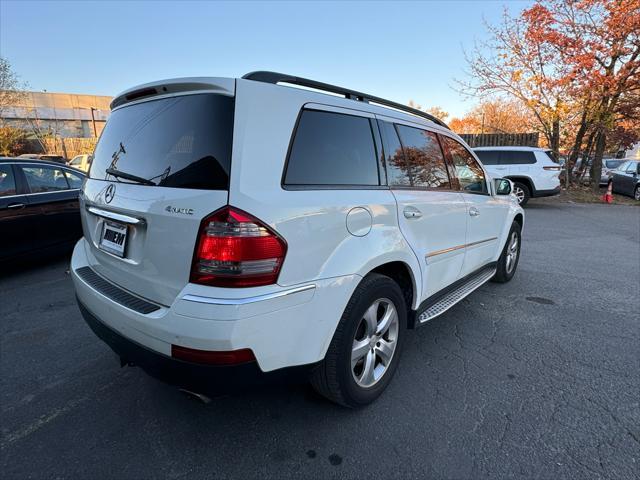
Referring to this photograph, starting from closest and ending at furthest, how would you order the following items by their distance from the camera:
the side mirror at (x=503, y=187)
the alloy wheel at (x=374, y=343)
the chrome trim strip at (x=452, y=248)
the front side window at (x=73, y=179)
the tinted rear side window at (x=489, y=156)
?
the alloy wheel at (x=374, y=343) < the chrome trim strip at (x=452, y=248) < the side mirror at (x=503, y=187) < the front side window at (x=73, y=179) < the tinted rear side window at (x=489, y=156)

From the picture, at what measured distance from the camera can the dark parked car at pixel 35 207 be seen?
4730 mm

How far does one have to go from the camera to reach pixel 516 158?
11.9m

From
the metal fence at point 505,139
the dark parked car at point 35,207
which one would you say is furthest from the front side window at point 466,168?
the metal fence at point 505,139

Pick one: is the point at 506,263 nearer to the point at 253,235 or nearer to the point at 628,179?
the point at 253,235

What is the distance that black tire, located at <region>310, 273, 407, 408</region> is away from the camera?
6.68 feet

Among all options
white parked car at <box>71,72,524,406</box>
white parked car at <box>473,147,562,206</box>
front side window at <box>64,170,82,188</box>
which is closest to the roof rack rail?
white parked car at <box>71,72,524,406</box>

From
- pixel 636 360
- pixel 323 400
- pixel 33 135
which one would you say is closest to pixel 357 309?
pixel 323 400

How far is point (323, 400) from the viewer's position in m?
2.44

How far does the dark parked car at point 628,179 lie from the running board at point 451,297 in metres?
13.8

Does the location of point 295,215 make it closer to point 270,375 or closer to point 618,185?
point 270,375

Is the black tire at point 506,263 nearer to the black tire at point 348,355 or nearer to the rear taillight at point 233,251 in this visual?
the black tire at point 348,355

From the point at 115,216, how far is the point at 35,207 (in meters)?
4.01

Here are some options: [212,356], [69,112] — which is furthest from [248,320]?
[69,112]

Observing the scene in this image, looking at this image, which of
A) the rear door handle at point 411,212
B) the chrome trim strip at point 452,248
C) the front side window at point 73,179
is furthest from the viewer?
the front side window at point 73,179
